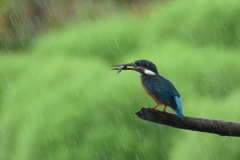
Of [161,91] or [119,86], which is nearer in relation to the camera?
[161,91]

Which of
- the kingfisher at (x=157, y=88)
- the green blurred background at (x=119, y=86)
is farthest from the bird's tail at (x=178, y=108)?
the green blurred background at (x=119, y=86)

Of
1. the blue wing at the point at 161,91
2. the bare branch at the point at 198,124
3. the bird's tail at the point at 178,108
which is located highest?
the blue wing at the point at 161,91

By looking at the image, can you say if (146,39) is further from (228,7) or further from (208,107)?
(208,107)

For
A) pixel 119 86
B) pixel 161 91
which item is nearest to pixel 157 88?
pixel 161 91

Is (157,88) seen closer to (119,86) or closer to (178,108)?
(178,108)

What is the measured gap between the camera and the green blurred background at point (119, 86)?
1.51 m

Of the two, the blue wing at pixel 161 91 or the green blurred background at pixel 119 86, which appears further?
the green blurred background at pixel 119 86

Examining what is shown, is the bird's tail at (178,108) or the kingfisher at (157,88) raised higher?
the kingfisher at (157,88)

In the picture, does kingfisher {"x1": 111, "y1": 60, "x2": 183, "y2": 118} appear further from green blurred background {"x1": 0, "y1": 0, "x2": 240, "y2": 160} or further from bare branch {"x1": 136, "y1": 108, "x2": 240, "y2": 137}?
green blurred background {"x1": 0, "y1": 0, "x2": 240, "y2": 160}

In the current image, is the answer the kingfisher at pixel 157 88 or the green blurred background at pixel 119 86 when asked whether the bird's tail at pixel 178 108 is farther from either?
the green blurred background at pixel 119 86

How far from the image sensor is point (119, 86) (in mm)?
1661

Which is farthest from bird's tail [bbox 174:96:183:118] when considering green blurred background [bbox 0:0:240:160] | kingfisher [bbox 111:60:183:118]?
green blurred background [bbox 0:0:240:160]

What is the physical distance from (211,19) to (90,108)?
613 mm

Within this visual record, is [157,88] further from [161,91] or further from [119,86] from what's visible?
[119,86]
